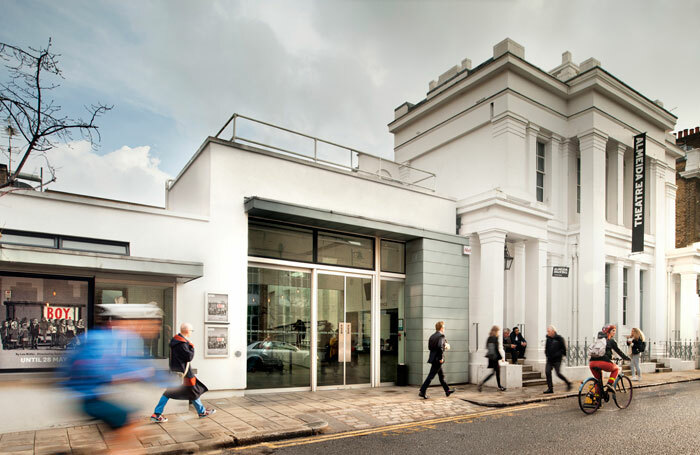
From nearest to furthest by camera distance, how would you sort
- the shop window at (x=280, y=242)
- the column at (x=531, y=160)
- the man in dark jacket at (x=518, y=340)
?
the shop window at (x=280, y=242)
the man in dark jacket at (x=518, y=340)
the column at (x=531, y=160)

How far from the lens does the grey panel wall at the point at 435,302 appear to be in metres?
13.2

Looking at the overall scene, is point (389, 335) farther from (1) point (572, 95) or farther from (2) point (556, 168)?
(1) point (572, 95)

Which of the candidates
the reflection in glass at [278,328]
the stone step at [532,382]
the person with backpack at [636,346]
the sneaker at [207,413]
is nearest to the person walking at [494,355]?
the stone step at [532,382]

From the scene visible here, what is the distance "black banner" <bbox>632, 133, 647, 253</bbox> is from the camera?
734 inches

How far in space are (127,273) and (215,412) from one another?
9.54ft

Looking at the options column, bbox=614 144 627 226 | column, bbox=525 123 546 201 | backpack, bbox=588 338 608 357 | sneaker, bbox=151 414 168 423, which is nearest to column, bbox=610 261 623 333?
column, bbox=614 144 627 226

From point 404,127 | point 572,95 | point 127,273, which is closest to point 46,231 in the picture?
point 127,273

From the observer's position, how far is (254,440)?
7.23m

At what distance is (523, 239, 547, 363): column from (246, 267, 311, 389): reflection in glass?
7.35 meters

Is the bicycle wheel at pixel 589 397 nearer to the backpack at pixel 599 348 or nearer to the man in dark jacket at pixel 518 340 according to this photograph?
the backpack at pixel 599 348

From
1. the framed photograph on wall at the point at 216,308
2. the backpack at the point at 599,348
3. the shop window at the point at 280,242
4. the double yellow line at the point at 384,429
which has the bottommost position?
the double yellow line at the point at 384,429

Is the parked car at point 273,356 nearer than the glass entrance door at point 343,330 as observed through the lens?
Yes

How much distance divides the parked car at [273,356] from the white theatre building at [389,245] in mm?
38

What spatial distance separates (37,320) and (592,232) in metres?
16.7
